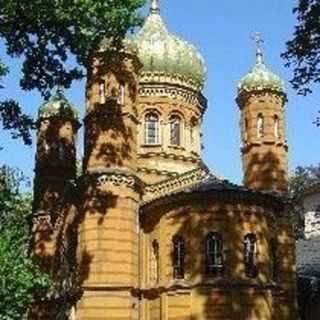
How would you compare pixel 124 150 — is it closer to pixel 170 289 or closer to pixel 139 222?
pixel 139 222

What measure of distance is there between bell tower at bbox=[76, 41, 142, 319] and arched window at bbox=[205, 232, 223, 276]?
272cm

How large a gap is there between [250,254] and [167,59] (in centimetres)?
1183

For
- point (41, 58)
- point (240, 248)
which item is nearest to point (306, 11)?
point (41, 58)

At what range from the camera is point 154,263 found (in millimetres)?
26188

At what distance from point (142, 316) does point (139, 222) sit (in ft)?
11.3

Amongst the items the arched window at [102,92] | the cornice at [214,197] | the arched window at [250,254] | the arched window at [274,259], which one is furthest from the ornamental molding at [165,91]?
the arched window at [250,254]

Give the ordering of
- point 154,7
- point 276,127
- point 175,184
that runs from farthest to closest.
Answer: point 154,7 < point 276,127 < point 175,184

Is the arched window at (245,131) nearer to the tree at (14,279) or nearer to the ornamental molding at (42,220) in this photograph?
the ornamental molding at (42,220)

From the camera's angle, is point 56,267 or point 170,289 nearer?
point 170,289

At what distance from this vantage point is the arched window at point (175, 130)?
32562mm

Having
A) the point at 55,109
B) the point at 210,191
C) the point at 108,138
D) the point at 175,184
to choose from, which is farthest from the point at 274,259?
the point at 55,109

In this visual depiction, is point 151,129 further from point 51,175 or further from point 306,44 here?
point 306,44

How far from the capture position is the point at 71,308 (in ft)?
84.9

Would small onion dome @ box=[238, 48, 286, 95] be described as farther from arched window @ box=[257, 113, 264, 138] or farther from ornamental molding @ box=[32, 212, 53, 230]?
ornamental molding @ box=[32, 212, 53, 230]
